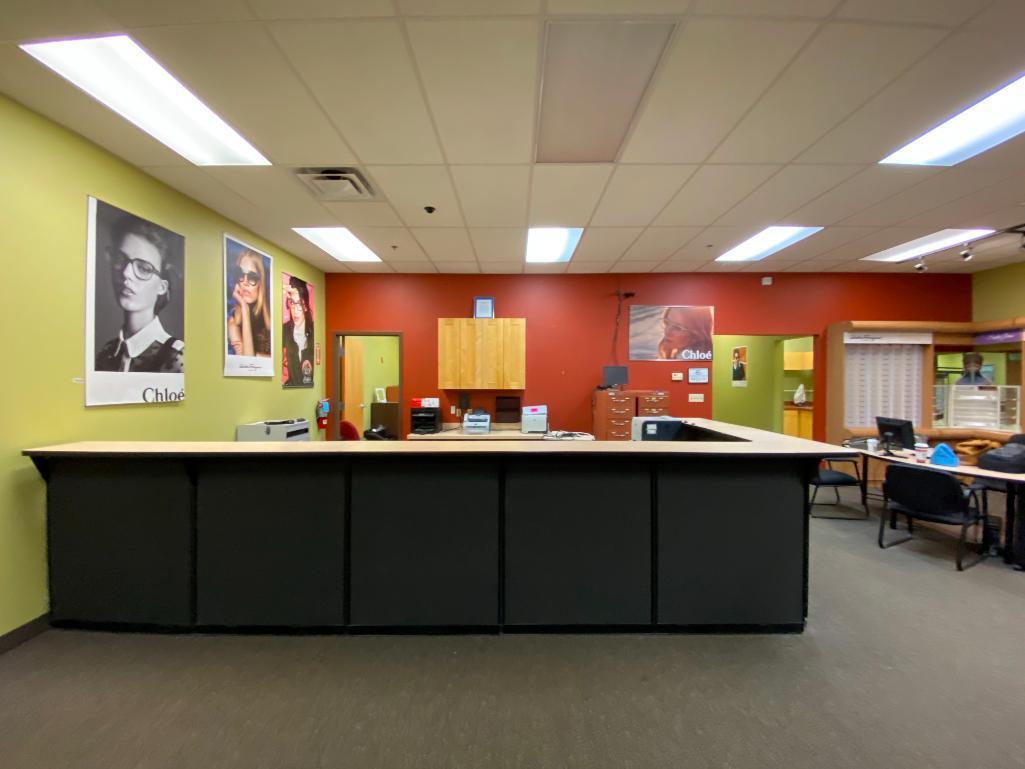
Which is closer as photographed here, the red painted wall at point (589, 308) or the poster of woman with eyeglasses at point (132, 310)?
the poster of woman with eyeglasses at point (132, 310)

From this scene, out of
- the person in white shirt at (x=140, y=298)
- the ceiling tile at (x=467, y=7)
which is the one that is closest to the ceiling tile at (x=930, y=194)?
the ceiling tile at (x=467, y=7)

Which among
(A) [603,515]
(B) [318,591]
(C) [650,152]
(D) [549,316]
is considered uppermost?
(C) [650,152]

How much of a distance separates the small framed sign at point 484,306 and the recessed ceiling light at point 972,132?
433 centimetres

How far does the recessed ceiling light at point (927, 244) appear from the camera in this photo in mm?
4328

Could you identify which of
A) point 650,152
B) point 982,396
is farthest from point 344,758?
point 982,396

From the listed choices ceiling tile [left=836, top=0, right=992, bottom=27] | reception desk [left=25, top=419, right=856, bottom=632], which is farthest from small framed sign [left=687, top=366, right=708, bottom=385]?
ceiling tile [left=836, top=0, right=992, bottom=27]

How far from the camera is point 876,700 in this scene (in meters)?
1.84

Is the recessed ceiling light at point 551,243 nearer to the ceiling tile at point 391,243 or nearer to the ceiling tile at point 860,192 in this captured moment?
the ceiling tile at point 391,243

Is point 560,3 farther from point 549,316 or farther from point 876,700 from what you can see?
point 549,316

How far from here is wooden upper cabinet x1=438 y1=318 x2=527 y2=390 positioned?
18.6 ft

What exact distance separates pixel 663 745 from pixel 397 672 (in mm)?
1251

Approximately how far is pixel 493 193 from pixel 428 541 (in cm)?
278

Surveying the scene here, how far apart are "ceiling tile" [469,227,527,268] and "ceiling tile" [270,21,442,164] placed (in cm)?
147

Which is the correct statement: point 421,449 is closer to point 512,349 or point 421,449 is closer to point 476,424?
point 476,424
